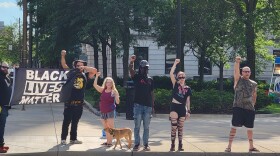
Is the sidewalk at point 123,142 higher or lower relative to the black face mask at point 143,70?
lower

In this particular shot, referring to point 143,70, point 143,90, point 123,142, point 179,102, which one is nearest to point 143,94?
point 143,90

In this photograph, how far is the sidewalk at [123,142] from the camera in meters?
10.2

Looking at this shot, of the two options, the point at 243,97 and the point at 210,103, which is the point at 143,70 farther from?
the point at 210,103

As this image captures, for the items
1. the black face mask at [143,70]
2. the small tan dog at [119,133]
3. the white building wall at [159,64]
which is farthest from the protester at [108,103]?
the white building wall at [159,64]

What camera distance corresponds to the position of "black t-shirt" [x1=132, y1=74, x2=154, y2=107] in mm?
10227

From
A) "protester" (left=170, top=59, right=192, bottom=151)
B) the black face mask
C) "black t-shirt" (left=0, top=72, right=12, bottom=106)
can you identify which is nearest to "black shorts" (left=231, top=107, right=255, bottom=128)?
"protester" (left=170, top=59, right=192, bottom=151)

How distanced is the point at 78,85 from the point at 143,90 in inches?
60.1

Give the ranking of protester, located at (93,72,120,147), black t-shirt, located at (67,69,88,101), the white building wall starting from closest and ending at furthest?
black t-shirt, located at (67,69,88,101) → protester, located at (93,72,120,147) → the white building wall

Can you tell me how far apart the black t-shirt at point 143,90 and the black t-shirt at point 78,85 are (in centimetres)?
131

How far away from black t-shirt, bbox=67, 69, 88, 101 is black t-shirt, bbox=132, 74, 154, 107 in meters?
1.31

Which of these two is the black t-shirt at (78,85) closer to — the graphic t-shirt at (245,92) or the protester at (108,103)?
the protester at (108,103)

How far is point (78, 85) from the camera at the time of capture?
35.5 ft

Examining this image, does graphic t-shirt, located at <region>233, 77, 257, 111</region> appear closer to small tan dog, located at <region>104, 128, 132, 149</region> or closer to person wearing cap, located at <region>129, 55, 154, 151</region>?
person wearing cap, located at <region>129, 55, 154, 151</region>

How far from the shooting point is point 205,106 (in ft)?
67.9
